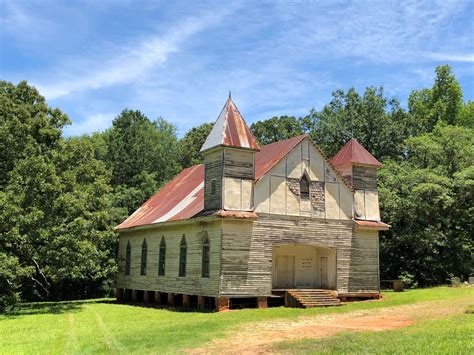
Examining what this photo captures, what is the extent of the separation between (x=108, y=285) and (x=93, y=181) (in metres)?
15.8

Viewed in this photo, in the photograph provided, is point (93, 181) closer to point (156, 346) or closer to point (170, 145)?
point (156, 346)

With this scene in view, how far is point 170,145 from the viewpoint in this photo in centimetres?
6556

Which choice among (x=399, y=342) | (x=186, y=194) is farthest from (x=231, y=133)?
(x=399, y=342)

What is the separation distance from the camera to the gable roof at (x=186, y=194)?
28.3 m

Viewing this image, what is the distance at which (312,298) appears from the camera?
1035 inches

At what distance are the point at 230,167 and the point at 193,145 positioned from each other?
43558 millimetres

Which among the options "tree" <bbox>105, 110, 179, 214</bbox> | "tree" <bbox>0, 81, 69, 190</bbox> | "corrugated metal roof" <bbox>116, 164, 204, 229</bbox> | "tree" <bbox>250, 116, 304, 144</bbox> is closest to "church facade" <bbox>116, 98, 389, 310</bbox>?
"corrugated metal roof" <bbox>116, 164, 204, 229</bbox>

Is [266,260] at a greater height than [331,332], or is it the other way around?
[266,260]

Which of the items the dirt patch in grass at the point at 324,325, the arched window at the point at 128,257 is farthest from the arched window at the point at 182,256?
the dirt patch in grass at the point at 324,325

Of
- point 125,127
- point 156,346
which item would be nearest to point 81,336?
point 156,346

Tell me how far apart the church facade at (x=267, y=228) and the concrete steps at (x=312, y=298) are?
5cm

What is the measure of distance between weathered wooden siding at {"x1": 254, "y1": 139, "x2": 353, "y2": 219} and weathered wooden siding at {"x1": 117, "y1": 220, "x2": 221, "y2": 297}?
9.95 ft

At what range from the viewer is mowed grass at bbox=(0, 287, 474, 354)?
49.8 ft

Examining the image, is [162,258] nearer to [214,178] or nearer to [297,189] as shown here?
[214,178]
